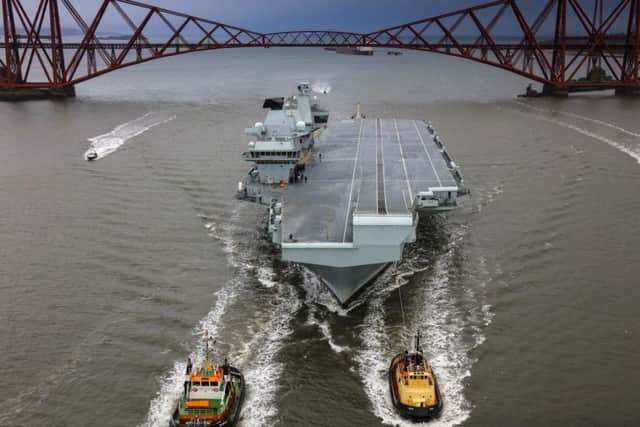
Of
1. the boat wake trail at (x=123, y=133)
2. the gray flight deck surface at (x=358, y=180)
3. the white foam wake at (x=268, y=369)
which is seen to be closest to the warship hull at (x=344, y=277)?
the gray flight deck surface at (x=358, y=180)

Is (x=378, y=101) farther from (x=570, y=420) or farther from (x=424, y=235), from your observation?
(x=570, y=420)

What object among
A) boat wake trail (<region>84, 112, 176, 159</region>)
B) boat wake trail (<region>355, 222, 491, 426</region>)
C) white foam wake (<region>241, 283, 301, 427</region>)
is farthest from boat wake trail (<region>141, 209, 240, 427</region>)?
boat wake trail (<region>84, 112, 176, 159</region>)

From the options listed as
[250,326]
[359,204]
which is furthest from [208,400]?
[359,204]

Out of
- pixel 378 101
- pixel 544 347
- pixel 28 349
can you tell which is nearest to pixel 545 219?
pixel 544 347

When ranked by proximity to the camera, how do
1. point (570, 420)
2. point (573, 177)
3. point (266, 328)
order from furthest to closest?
1. point (573, 177)
2. point (266, 328)
3. point (570, 420)

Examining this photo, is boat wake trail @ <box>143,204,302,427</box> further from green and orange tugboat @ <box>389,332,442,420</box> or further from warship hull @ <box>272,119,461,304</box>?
green and orange tugboat @ <box>389,332,442,420</box>

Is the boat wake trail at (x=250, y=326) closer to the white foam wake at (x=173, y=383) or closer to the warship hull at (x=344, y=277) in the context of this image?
the white foam wake at (x=173, y=383)
